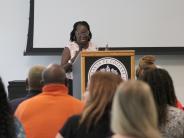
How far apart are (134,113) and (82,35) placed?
336 cm

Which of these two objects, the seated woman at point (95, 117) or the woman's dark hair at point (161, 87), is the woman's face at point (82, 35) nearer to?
the woman's dark hair at point (161, 87)

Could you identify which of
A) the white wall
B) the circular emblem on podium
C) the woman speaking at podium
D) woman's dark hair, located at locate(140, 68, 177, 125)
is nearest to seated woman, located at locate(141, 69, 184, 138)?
woman's dark hair, located at locate(140, 68, 177, 125)

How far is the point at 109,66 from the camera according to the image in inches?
157

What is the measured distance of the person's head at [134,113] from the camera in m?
1.74

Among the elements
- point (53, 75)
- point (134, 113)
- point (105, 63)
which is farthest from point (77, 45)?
point (134, 113)

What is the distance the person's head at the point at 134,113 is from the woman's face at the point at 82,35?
10.7ft

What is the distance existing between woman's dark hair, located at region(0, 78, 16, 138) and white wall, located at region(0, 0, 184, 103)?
13.9ft

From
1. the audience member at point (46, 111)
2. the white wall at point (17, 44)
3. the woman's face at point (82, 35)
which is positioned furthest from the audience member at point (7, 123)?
the white wall at point (17, 44)

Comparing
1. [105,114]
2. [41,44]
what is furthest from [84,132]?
[41,44]

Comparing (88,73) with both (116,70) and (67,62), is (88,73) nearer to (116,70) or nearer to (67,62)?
(116,70)

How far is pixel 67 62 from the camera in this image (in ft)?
16.6

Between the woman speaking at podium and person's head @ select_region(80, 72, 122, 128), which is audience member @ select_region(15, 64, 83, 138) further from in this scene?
the woman speaking at podium

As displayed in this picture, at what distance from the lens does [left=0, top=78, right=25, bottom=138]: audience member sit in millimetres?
2367

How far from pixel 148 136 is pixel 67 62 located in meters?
3.33
